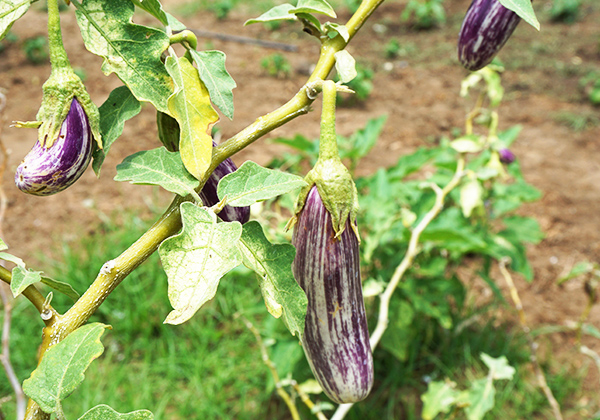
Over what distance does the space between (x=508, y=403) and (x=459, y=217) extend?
1.70ft

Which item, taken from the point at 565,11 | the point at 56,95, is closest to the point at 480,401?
the point at 56,95

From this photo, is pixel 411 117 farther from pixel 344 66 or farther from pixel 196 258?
pixel 196 258

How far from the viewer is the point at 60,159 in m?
0.37

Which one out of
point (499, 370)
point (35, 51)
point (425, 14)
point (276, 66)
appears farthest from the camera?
point (425, 14)

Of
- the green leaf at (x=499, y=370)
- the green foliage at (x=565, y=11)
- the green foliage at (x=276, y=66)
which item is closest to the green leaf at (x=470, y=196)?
the green leaf at (x=499, y=370)

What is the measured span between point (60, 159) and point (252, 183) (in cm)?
13

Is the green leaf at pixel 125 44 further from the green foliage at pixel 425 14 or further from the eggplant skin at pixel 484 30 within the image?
the green foliage at pixel 425 14

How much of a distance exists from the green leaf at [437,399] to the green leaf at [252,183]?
0.82 meters

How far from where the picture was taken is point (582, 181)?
2.53 m

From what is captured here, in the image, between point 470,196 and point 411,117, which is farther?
point 411,117

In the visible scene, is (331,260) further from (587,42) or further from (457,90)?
(587,42)

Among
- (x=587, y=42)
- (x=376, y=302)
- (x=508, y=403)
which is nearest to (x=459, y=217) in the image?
(x=376, y=302)

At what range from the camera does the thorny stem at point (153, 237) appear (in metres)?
0.36

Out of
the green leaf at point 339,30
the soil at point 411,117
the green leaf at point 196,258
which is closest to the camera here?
the green leaf at point 196,258
